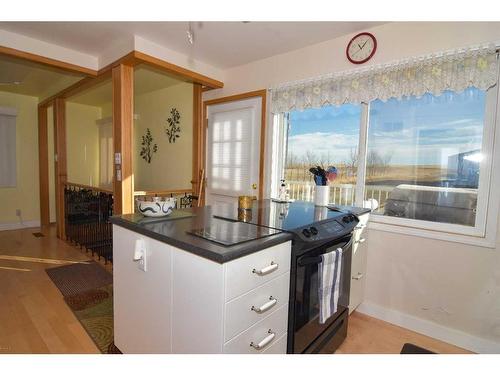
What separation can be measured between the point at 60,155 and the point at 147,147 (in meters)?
1.32

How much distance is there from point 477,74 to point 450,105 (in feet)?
0.85

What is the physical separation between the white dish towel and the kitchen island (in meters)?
0.26

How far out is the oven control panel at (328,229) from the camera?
1.45m

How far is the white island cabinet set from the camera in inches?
43.8

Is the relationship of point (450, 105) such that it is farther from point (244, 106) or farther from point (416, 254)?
point (244, 106)

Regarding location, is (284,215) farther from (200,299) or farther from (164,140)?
(164,140)

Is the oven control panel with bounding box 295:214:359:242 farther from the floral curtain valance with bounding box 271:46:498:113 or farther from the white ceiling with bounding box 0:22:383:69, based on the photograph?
the white ceiling with bounding box 0:22:383:69

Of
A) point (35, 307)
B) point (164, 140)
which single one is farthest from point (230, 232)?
point (164, 140)

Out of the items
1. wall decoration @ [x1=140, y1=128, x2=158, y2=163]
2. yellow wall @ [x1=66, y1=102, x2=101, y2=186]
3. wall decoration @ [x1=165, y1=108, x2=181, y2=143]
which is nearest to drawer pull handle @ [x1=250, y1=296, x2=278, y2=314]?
wall decoration @ [x1=165, y1=108, x2=181, y2=143]

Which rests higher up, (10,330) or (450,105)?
(450,105)

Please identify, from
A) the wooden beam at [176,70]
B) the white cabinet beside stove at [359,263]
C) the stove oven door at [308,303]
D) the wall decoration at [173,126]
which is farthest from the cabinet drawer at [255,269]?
the wall decoration at [173,126]
